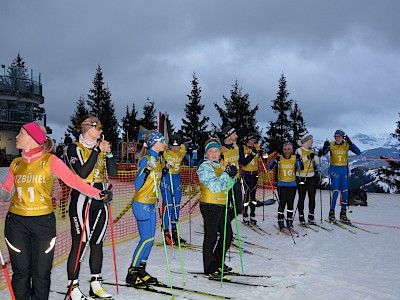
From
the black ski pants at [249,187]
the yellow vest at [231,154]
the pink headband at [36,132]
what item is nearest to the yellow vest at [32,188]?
the pink headband at [36,132]

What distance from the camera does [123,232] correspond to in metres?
7.73

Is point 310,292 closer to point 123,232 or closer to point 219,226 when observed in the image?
point 219,226

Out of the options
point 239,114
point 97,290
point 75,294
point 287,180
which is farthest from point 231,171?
point 239,114

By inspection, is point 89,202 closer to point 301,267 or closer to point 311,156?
point 301,267

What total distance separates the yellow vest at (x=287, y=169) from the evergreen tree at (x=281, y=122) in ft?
64.8

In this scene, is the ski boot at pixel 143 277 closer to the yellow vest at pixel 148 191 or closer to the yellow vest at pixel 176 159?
the yellow vest at pixel 148 191

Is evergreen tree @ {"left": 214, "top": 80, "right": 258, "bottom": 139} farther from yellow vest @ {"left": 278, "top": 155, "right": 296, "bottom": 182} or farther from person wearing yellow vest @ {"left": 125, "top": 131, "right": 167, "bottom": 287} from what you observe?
person wearing yellow vest @ {"left": 125, "top": 131, "right": 167, "bottom": 287}

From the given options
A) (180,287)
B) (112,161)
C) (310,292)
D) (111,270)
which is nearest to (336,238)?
(310,292)

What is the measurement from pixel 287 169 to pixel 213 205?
3.43 metres

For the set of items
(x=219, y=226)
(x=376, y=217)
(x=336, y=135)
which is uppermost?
(x=336, y=135)

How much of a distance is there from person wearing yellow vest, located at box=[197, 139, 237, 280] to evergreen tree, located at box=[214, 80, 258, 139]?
20.9 metres

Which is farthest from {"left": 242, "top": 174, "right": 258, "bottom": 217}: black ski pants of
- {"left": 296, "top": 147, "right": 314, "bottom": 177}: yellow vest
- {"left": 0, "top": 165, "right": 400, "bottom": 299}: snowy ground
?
{"left": 296, "top": 147, "right": 314, "bottom": 177}: yellow vest

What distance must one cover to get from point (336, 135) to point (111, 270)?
20.3ft

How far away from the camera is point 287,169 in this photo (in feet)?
25.0
